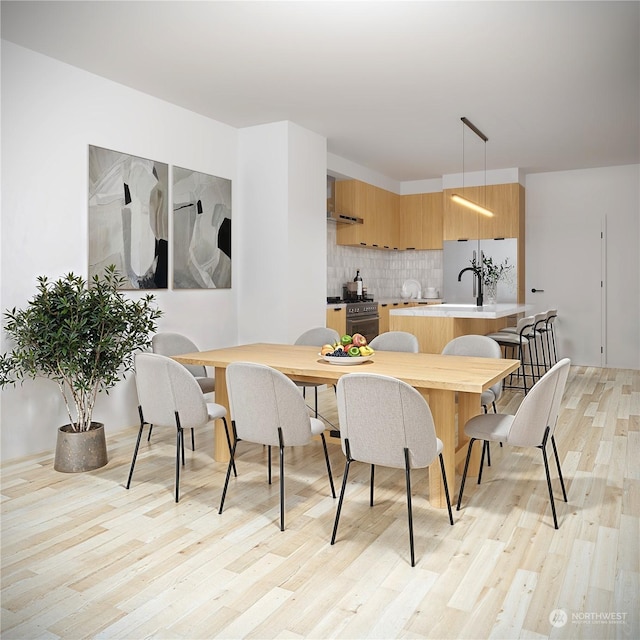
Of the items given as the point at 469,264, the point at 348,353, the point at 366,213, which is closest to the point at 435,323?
the point at 348,353

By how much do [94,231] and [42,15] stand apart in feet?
4.88

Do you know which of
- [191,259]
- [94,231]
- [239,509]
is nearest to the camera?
[239,509]

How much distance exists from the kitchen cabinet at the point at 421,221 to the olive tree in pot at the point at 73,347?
18.3 ft

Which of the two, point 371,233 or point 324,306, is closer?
point 324,306

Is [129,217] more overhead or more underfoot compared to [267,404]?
more overhead

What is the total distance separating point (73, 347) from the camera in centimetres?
352

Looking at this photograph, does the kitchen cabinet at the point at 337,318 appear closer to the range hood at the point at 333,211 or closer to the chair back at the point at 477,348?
the range hood at the point at 333,211

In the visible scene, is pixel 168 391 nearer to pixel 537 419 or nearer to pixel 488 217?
pixel 537 419

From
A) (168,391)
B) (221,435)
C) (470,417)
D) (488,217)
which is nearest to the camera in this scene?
(168,391)

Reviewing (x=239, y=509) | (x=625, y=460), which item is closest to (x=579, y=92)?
(x=625, y=460)

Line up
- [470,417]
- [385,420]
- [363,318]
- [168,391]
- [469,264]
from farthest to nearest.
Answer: [469,264] → [363,318] → [470,417] → [168,391] → [385,420]

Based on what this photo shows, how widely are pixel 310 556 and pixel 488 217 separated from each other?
21.0ft

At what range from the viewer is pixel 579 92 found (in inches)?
185

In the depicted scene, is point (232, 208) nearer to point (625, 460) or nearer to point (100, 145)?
point (100, 145)
